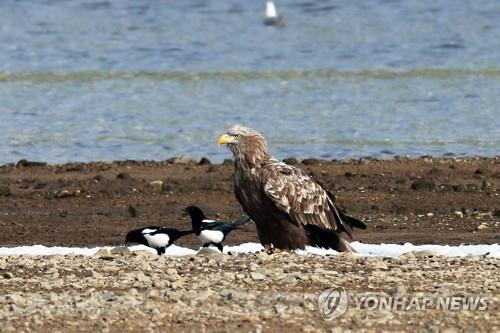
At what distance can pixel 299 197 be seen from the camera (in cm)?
1152

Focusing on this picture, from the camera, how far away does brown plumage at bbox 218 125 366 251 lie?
11.5 meters

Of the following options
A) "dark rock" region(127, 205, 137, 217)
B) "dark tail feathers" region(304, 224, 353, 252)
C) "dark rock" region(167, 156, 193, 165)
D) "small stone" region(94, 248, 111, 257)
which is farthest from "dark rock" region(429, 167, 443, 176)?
"small stone" region(94, 248, 111, 257)

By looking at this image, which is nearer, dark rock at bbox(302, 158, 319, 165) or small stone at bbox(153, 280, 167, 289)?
small stone at bbox(153, 280, 167, 289)

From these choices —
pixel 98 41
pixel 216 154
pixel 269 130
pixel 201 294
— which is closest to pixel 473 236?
pixel 201 294

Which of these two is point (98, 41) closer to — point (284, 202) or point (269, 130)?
point (269, 130)

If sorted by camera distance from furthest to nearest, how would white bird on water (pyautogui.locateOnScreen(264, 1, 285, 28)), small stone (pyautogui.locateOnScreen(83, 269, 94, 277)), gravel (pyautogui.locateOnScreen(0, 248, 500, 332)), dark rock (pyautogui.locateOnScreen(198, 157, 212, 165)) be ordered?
white bird on water (pyautogui.locateOnScreen(264, 1, 285, 28))
dark rock (pyautogui.locateOnScreen(198, 157, 212, 165))
small stone (pyautogui.locateOnScreen(83, 269, 94, 277))
gravel (pyautogui.locateOnScreen(0, 248, 500, 332))

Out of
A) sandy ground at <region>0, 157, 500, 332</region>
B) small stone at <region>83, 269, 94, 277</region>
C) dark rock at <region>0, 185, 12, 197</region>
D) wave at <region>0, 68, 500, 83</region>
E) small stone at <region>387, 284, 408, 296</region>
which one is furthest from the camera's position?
wave at <region>0, 68, 500, 83</region>

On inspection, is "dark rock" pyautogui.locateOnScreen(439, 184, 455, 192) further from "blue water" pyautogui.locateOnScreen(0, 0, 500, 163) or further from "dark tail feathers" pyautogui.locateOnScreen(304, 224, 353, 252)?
"dark tail feathers" pyautogui.locateOnScreen(304, 224, 353, 252)

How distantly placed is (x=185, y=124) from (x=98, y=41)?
9.80 m

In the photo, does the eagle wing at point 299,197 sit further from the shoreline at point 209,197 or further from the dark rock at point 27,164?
A: the dark rock at point 27,164

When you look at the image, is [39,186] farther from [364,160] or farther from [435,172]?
[435,172]

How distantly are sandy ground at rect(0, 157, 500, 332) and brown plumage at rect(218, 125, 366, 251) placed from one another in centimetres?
87

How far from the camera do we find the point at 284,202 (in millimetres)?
11453

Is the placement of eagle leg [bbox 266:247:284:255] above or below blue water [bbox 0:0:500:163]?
above
